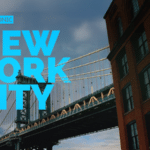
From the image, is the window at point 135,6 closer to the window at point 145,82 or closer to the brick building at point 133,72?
the brick building at point 133,72

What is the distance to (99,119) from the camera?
2140 inches

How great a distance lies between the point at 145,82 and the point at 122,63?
615 cm

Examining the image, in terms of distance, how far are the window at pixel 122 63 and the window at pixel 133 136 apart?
609 centimetres

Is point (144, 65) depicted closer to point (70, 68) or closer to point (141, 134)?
point (141, 134)

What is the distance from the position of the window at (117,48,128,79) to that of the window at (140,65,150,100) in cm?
395

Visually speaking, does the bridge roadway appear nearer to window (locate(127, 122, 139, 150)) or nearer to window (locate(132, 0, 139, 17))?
window (locate(127, 122, 139, 150))

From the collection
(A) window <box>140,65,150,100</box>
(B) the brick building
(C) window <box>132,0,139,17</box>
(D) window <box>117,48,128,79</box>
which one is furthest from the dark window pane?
(D) window <box>117,48,128,79</box>

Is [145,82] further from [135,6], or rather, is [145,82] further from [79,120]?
[79,120]

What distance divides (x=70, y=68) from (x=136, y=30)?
44796 millimetres

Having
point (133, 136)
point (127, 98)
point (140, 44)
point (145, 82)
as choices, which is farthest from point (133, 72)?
point (133, 136)

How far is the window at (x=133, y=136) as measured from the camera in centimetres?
2639

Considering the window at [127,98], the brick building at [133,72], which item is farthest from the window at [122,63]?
the window at [127,98]

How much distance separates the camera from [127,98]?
29.0 meters

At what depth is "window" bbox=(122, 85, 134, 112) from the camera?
92.7 feet
